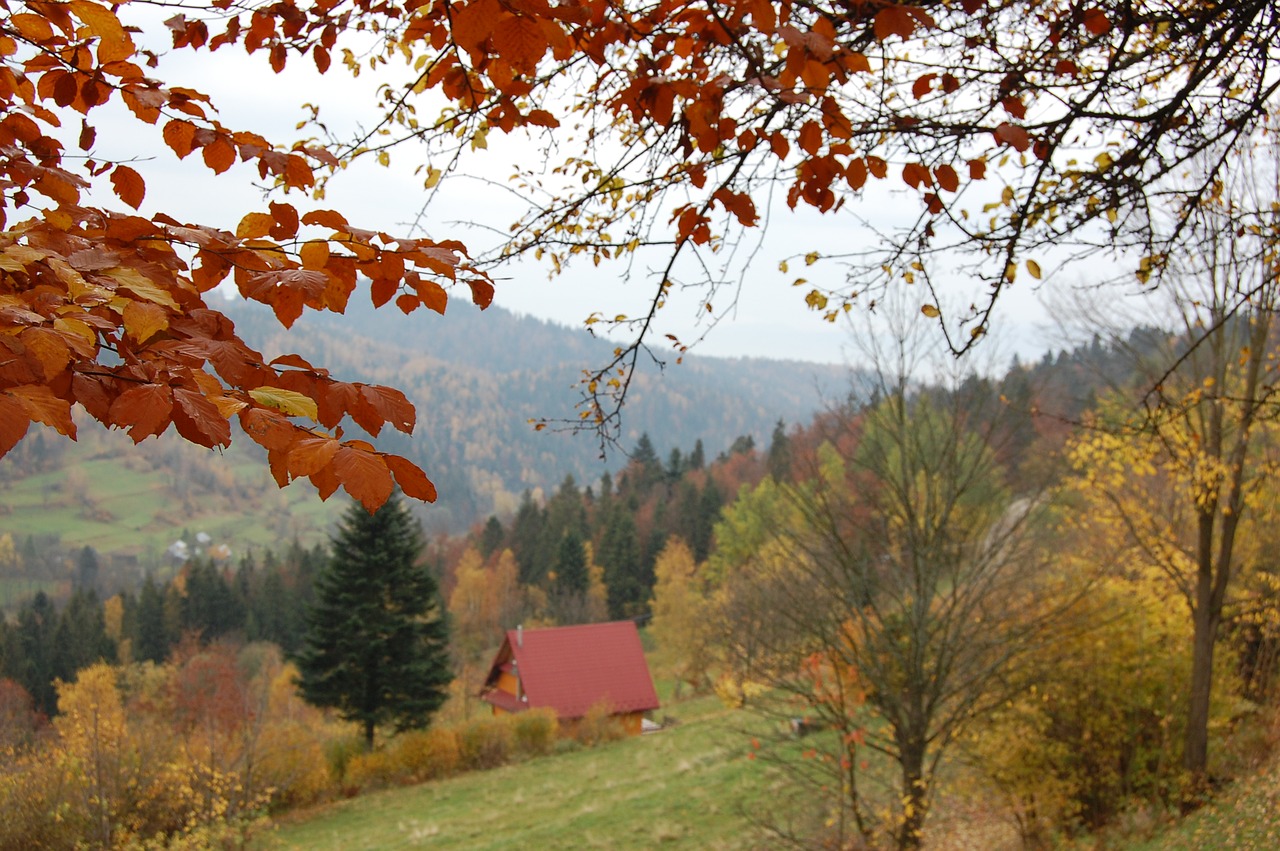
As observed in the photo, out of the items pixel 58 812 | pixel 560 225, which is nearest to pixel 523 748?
pixel 58 812

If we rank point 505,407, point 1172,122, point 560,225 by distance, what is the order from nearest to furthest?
1. point 1172,122
2. point 560,225
3. point 505,407

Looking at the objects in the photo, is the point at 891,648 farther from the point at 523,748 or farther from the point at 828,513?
the point at 523,748

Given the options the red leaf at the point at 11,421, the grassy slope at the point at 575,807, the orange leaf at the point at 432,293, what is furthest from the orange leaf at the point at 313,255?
the grassy slope at the point at 575,807

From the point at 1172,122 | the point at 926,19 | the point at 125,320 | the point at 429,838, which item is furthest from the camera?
the point at 429,838

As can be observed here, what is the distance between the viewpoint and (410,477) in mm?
1455

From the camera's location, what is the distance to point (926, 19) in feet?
6.77

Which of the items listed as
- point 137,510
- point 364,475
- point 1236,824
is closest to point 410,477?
point 364,475

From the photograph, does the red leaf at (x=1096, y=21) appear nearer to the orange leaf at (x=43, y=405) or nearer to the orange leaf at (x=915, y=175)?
the orange leaf at (x=915, y=175)

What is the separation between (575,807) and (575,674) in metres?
12.6

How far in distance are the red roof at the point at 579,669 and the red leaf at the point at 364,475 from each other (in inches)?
995

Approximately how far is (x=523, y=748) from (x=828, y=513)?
16474 millimetres

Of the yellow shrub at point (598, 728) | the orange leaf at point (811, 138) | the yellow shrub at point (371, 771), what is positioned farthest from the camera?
the yellow shrub at point (598, 728)

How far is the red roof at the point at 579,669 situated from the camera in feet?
87.6

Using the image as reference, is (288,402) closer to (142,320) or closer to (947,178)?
(142,320)
